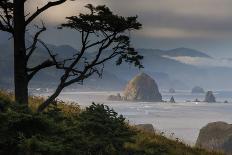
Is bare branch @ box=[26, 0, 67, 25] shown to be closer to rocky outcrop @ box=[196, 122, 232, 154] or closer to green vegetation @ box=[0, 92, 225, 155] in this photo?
green vegetation @ box=[0, 92, 225, 155]

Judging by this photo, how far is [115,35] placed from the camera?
14.9 meters

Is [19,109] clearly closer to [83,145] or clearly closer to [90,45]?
[83,145]

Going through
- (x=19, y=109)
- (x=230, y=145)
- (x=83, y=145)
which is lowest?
(x=230, y=145)

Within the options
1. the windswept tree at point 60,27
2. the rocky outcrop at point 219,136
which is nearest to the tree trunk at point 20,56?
the windswept tree at point 60,27

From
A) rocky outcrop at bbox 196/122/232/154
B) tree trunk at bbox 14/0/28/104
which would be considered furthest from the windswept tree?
rocky outcrop at bbox 196/122/232/154

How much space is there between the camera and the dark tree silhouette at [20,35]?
13.1 metres

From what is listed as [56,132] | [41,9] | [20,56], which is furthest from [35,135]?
[41,9]

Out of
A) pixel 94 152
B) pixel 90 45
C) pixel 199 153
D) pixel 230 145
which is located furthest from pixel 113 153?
pixel 230 145

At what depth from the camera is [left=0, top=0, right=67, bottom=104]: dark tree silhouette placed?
42.9ft

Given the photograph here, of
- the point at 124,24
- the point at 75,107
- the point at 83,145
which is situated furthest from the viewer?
the point at 75,107

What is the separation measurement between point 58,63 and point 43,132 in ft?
20.9

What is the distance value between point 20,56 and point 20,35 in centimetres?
70

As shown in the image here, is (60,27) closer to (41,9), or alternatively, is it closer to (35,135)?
(41,9)

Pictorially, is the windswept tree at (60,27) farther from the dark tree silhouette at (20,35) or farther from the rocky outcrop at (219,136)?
the rocky outcrop at (219,136)
